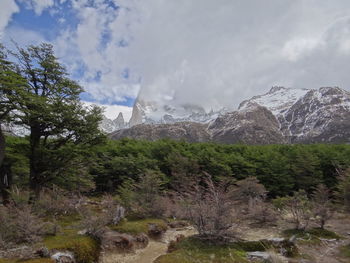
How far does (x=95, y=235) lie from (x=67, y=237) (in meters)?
0.88

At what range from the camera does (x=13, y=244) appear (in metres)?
7.14

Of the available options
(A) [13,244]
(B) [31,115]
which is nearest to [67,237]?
(A) [13,244]

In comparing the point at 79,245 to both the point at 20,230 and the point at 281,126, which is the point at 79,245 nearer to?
the point at 20,230

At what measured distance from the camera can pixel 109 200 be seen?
12719 mm

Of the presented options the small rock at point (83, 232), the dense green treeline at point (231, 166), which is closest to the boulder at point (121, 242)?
the small rock at point (83, 232)

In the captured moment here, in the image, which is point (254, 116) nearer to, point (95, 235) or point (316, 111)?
point (316, 111)

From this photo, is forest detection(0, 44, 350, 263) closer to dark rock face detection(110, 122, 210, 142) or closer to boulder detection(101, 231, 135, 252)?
boulder detection(101, 231, 135, 252)

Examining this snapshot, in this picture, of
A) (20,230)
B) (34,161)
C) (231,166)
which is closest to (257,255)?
(20,230)

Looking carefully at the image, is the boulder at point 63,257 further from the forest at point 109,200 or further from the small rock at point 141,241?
Result: the small rock at point 141,241

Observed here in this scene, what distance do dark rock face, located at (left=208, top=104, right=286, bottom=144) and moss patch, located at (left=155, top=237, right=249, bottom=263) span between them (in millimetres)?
113780

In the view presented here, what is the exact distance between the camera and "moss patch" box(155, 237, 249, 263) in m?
6.33

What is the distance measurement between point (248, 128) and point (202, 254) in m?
131

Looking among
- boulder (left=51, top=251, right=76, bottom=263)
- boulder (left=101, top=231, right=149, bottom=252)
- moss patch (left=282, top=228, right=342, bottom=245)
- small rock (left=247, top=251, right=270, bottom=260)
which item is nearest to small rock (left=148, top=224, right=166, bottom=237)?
boulder (left=101, top=231, right=149, bottom=252)

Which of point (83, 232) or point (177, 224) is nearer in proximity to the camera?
point (83, 232)
